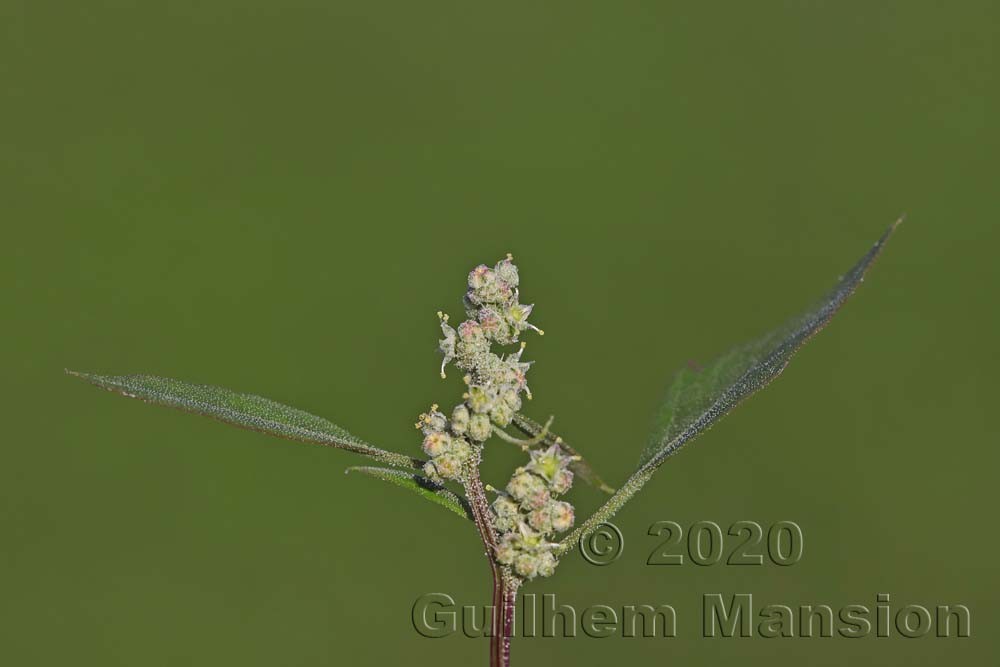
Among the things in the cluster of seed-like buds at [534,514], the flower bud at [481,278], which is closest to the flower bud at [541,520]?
the cluster of seed-like buds at [534,514]

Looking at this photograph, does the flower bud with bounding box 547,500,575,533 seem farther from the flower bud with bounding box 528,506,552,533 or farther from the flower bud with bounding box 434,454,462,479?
the flower bud with bounding box 434,454,462,479

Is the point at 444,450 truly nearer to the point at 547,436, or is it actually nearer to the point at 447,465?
the point at 447,465

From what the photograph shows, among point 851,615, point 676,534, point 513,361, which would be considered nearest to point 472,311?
point 513,361

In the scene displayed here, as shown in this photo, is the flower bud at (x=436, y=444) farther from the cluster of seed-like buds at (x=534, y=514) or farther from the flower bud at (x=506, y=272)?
the flower bud at (x=506, y=272)

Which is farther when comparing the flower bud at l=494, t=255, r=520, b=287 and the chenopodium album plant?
the flower bud at l=494, t=255, r=520, b=287

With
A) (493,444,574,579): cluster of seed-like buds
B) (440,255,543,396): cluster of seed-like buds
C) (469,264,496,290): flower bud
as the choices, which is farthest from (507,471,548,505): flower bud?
(469,264,496,290): flower bud

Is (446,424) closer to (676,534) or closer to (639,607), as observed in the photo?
(676,534)
